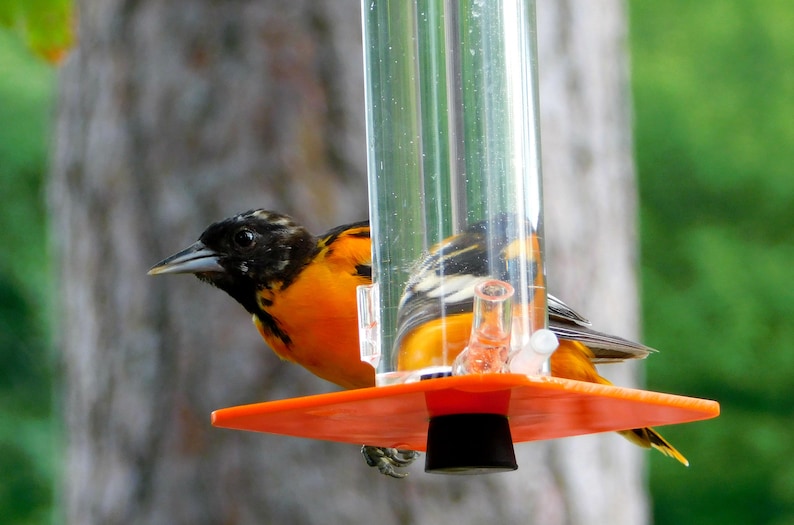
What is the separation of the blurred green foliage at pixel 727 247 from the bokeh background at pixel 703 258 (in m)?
0.01

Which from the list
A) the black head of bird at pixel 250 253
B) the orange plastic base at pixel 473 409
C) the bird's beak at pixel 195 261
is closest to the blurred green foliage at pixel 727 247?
the black head of bird at pixel 250 253

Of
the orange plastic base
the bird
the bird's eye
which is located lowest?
the orange plastic base

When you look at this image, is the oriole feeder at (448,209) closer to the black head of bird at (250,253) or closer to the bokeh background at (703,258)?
the black head of bird at (250,253)

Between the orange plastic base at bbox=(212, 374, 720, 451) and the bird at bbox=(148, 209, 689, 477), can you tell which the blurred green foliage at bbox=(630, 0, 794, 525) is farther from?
the orange plastic base at bbox=(212, 374, 720, 451)

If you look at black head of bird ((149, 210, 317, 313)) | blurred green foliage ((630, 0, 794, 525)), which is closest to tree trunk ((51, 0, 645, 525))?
black head of bird ((149, 210, 317, 313))

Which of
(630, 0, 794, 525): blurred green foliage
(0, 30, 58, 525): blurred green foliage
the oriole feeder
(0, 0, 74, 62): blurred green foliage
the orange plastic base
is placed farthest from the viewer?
(0, 30, 58, 525): blurred green foliage

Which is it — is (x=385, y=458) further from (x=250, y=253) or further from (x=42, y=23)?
(x=42, y=23)

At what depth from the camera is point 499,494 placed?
435 centimetres

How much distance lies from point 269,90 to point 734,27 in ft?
21.8

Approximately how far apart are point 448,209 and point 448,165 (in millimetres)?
88

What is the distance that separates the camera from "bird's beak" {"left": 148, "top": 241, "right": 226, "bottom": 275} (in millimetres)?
3057

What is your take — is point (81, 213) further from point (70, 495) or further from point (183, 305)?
point (70, 495)

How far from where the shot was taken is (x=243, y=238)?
3.29 m

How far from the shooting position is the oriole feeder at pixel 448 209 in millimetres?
2143
